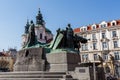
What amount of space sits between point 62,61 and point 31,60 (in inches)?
86.4

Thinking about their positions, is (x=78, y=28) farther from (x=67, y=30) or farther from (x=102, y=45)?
(x=67, y=30)

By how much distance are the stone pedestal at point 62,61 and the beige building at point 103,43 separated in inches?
1024

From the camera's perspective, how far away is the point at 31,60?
530 inches

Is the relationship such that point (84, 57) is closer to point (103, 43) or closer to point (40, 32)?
point (103, 43)

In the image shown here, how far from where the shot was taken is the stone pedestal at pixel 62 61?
1238 cm

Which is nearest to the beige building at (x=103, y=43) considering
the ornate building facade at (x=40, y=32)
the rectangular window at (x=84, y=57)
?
the rectangular window at (x=84, y=57)

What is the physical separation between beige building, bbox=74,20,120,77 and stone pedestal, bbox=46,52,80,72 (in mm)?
26003

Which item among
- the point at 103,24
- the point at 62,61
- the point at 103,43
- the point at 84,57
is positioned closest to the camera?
the point at 62,61

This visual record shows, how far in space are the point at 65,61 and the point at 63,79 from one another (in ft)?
7.33

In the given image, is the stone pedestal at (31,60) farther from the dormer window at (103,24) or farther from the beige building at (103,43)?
the dormer window at (103,24)

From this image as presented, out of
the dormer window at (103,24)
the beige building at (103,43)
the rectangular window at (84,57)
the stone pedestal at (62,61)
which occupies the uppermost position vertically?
the dormer window at (103,24)

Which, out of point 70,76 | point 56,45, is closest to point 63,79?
Result: point 70,76

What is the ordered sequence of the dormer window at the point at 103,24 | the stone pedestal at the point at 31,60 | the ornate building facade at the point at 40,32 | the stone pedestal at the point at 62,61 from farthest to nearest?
the ornate building facade at the point at 40,32, the dormer window at the point at 103,24, the stone pedestal at the point at 31,60, the stone pedestal at the point at 62,61

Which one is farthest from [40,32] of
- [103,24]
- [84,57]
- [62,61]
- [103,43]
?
[62,61]
